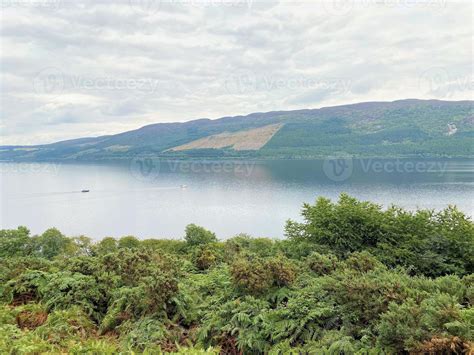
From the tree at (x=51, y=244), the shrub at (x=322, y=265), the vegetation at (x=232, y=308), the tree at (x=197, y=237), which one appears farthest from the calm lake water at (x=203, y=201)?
the vegetation at (x=232, y=308)

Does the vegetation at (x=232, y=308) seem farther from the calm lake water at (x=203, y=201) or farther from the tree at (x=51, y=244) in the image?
the calm lake water at (x=203, y=201)

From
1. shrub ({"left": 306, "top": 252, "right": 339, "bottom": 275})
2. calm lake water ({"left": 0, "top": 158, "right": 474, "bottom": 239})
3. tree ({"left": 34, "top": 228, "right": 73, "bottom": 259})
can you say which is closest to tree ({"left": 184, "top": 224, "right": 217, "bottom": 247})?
tree ({"left": 34, "top": 228, "right": 73, "bottom": 259})

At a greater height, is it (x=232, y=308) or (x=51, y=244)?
(x=232, y=308)

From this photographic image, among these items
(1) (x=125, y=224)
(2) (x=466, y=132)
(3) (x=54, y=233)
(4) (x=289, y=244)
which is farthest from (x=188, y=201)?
(2) (x=466, y=132)

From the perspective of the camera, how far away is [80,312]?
735 cm

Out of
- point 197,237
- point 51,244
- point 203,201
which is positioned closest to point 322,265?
point 197,237

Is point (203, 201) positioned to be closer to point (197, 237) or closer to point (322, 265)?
point (197, 237)

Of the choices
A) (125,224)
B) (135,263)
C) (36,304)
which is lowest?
(125,224)

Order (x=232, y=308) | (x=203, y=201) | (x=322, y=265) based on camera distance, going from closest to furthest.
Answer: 1. (x=232, y=308)
2. (x=322, y=265)
3. (x=203, y=201)

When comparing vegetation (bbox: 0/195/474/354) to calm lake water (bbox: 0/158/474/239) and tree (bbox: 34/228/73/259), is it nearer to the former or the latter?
tree (bbox: 34/228/73/259)

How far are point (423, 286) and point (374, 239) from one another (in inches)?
269

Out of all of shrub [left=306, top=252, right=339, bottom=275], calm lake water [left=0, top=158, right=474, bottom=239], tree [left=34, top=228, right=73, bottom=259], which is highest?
shrub [left=306, top=252, right=339, bottom=275]

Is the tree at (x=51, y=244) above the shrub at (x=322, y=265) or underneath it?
underneath

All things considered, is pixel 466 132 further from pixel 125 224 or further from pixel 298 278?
pixel 298 278
